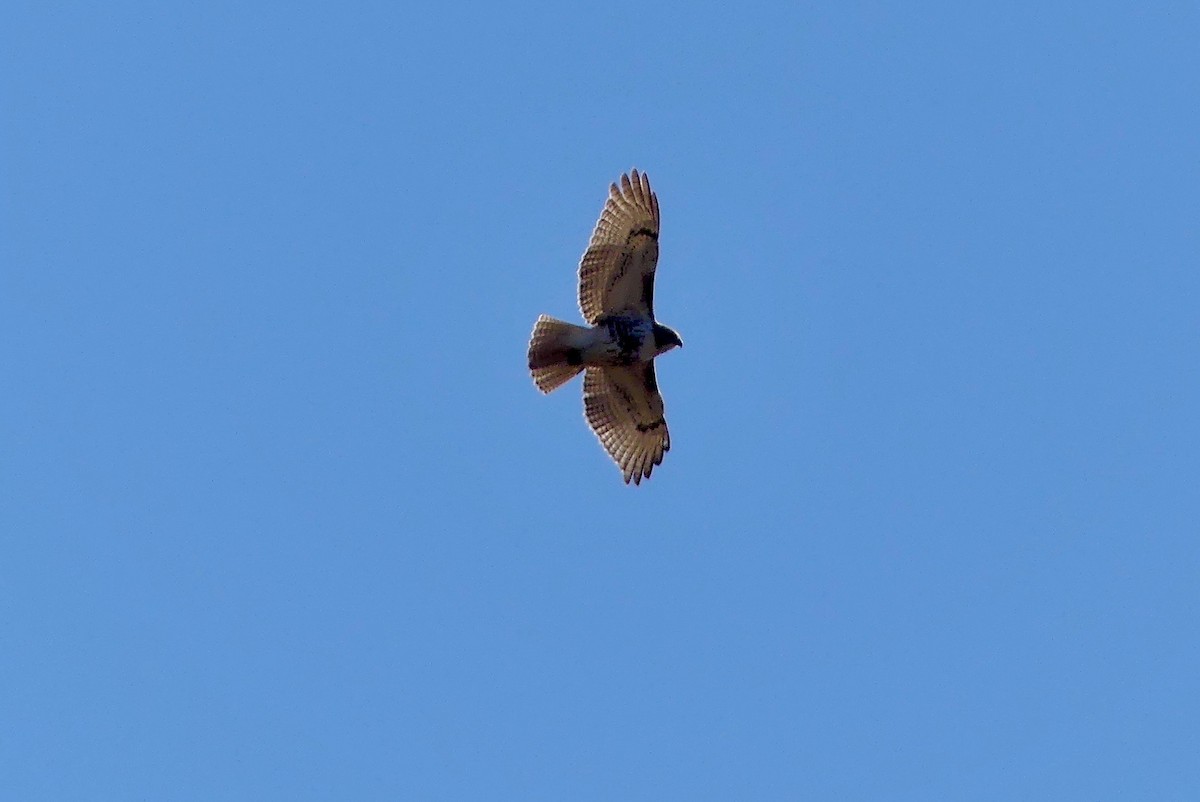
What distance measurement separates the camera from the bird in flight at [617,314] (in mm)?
22719

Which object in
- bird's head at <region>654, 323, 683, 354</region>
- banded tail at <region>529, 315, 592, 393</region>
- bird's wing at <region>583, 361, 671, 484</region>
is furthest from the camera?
bird's wing at <region>583, 361, 671, 484</region>

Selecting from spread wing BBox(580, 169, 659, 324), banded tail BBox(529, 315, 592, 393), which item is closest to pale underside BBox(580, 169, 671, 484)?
spread wing BBox(580, 169, 659, 324)

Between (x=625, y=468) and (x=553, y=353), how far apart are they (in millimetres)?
2117

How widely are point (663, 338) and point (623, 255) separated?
1.14m

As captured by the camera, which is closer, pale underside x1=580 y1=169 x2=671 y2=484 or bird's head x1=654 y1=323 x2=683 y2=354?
pale underside x1=580 y1=169 x2=671 y2=484

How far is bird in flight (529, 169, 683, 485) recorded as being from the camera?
22719 millimetres

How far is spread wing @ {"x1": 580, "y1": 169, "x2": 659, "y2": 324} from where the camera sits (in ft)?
74.4

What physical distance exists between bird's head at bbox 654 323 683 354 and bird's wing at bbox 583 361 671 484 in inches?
43.1

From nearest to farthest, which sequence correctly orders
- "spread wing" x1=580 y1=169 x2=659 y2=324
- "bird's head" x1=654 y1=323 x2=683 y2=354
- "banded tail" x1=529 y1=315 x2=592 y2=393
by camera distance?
"spread wing" x1=580 y1=169 x2=659 y2=324
"banded tail" x1=529 y1=315 x2=592 y2=393
"bird's head" x1=654 y1=323 x2=683 y2=354

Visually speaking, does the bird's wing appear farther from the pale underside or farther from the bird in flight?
the bird in flight

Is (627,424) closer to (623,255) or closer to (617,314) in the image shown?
(617,314)

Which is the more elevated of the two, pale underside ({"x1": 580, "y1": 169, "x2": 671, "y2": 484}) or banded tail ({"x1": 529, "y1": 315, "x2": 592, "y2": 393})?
pale underside ({"x1": 580, "y1": 169, "x2": 671, "y2": 484})

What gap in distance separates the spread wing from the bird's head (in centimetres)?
23

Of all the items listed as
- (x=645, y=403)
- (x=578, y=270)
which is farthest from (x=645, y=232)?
(x=645, y=403)
